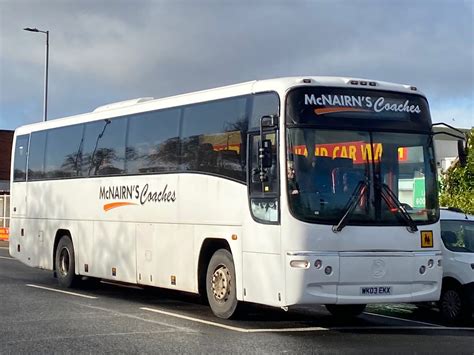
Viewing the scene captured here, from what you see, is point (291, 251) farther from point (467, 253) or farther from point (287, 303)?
point (467, 253)

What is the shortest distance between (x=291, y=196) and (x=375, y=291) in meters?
1.79

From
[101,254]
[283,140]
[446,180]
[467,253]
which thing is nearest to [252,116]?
[283,140]

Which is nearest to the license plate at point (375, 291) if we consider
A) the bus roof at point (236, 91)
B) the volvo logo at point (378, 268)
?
the volvo logo at point (378, 268)

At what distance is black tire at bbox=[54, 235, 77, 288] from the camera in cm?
1563

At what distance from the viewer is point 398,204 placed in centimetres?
1026

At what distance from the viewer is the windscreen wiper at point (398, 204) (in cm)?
1020

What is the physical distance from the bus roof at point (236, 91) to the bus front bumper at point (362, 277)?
7.96ft

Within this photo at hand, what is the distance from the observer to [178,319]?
1109 cm

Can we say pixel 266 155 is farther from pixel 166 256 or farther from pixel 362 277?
pixel 166 256

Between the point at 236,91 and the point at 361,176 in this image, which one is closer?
the point at 361,176

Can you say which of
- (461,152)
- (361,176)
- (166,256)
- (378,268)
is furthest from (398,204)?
(166,256)

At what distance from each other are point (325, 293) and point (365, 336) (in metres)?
0.86

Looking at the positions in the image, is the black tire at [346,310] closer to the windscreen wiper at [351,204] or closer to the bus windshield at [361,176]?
the bus windshield at [361,176]

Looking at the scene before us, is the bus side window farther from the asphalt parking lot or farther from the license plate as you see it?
the license plate
